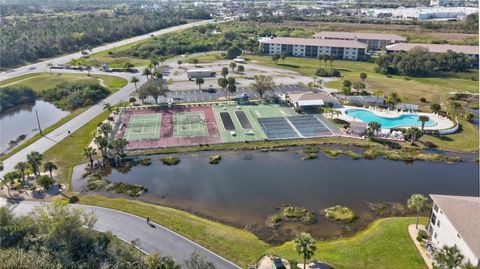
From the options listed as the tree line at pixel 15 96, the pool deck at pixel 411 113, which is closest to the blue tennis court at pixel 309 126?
the pool deck at pixel 411 113

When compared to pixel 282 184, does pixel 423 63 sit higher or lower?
higher

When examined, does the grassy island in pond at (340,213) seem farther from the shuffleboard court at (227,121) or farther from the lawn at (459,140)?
the shuffleboard court at (227,121)

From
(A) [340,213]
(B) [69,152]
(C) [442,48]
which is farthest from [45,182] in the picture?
(C) [442,48]

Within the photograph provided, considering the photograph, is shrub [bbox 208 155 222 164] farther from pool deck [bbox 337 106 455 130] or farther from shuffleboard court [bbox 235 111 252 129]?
pool deck [bbox 337 106 455 130]

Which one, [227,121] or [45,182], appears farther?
[227,121]

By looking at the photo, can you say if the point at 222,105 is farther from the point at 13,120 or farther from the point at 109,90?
the point at 13,120

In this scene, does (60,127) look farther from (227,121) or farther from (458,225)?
(458,225)

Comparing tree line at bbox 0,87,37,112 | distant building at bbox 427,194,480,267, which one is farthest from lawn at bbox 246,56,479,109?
→ tree line at bbox 0,87,37,112
